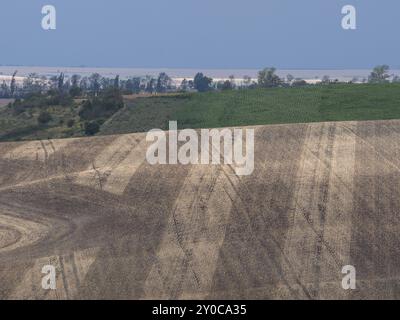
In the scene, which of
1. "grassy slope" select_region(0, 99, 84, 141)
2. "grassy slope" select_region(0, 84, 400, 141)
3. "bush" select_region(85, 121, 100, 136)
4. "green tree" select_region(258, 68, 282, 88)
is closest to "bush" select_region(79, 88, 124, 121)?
"grassy slope" select_region(0, 84, 400, 141)

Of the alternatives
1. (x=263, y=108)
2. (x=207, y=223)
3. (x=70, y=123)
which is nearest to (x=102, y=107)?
(x=70, y=123)

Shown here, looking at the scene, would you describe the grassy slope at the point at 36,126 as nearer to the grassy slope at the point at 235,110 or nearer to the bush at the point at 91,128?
the grassy slope at the point at 235,110

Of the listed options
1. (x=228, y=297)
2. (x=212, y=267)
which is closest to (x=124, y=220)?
(x=212, y=267)

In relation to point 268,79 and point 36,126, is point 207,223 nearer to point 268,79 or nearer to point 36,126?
point 36,126

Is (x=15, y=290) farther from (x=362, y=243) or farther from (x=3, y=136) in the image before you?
(x=3, y=136)

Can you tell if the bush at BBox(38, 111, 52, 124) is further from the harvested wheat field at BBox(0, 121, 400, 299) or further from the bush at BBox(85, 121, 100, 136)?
the harvested wheat field at BBox(0, 121, 400, 299)

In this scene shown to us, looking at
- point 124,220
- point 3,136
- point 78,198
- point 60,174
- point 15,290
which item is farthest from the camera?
point 3,136
